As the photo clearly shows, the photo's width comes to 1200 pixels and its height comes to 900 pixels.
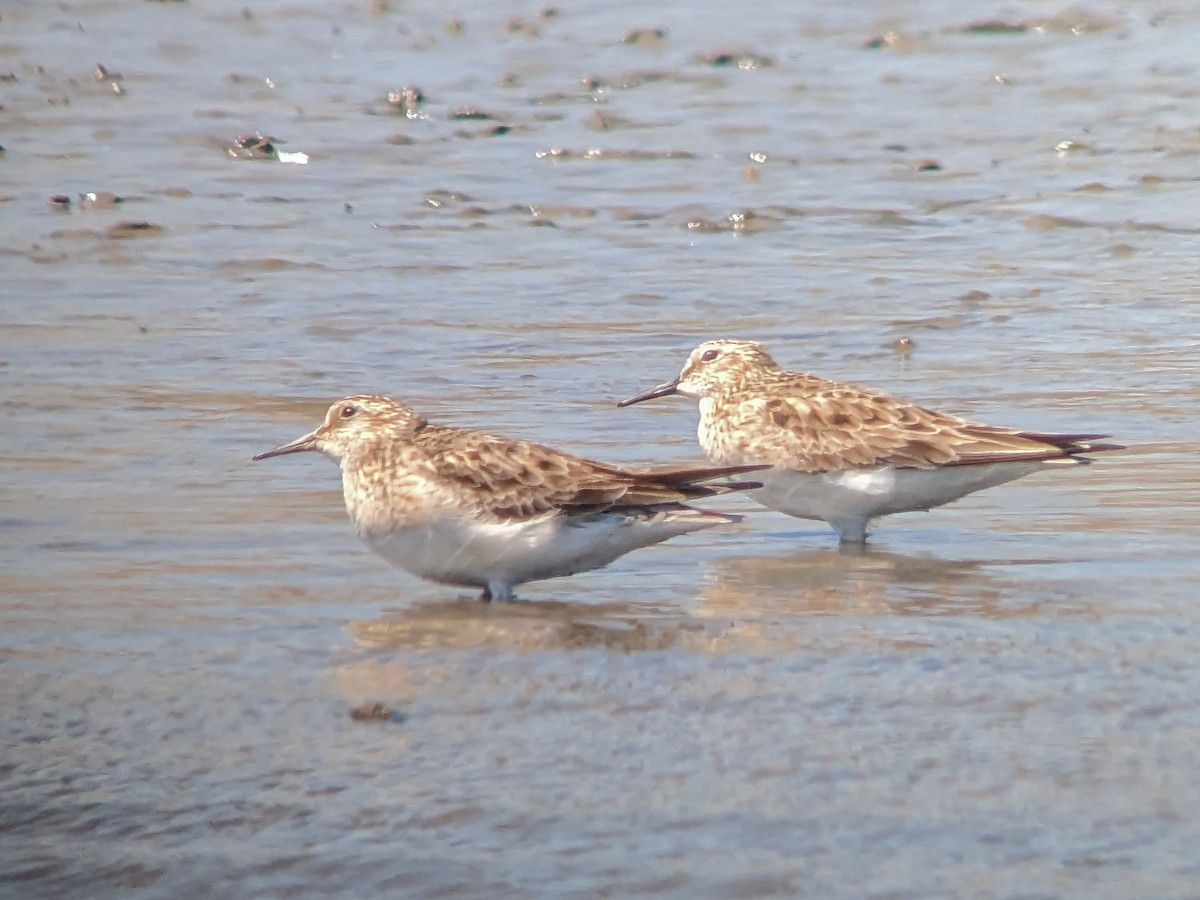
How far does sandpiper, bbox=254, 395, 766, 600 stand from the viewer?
752 cm

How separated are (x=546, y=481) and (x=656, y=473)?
37 centimetres

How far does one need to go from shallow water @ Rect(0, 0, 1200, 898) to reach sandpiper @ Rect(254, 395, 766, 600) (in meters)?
0.17

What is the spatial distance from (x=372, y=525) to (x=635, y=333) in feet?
15.8

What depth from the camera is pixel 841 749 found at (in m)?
5.70

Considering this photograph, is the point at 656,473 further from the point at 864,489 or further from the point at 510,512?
the point at 864,489

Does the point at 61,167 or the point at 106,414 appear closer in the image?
the point at 106,414

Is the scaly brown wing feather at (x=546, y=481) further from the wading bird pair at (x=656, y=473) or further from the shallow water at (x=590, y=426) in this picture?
the shallow water at (x=590, y=426)

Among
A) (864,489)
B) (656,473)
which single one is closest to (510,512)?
(656,473)

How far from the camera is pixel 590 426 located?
33.2 ft

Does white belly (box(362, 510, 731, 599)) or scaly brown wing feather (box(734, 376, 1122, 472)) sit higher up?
scaly brown wing feather (box(734, 376, 1122, 472))

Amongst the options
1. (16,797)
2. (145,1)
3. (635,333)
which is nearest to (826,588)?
(16,797)

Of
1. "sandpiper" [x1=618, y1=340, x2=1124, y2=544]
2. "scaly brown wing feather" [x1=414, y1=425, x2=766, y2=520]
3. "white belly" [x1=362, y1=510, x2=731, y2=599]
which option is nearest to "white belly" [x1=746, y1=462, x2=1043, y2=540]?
"sandpiper" [x1=618, y1=340, x2=1124, y2=544]

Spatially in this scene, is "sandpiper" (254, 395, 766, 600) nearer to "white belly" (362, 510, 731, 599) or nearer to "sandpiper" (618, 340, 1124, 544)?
"white belly" (362, 510, 731, 599)

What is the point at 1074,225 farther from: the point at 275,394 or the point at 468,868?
the point at 468,868
